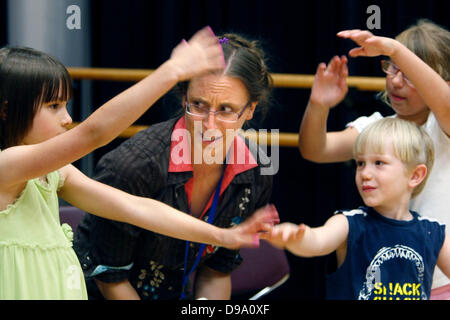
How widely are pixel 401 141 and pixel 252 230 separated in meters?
0.58

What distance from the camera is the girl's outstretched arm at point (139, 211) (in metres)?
1.52

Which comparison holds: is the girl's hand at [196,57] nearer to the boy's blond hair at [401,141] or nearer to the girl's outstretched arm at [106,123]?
the girl's outstretched arm at [106,123]

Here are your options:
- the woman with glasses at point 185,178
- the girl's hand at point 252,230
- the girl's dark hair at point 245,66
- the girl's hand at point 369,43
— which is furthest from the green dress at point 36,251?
the girl's hand at point 369,43

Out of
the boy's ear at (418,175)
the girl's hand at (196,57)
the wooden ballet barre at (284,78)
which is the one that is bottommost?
the boy's ear at (418,175)

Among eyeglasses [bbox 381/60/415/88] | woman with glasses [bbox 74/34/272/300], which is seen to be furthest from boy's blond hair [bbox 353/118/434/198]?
woman with glasses [bbox 74/34/272/300]

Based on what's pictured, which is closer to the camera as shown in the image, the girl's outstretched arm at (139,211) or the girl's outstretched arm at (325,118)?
the girl's outstretched arm at (139,211)

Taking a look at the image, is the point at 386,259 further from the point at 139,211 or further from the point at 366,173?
the point at 139,211

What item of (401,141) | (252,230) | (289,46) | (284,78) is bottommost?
(252,230)

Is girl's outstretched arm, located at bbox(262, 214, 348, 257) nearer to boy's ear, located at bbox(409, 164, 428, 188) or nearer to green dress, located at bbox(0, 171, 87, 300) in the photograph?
boy's ear, located at bbox(409, 164, 428, 188)

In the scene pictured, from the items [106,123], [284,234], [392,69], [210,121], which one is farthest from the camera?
[392,69]

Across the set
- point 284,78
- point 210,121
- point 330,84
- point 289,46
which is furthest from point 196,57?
point 289,46

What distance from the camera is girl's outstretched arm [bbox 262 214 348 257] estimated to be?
1436 mm

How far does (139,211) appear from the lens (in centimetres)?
154

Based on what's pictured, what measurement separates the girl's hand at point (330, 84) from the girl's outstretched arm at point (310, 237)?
335mm
